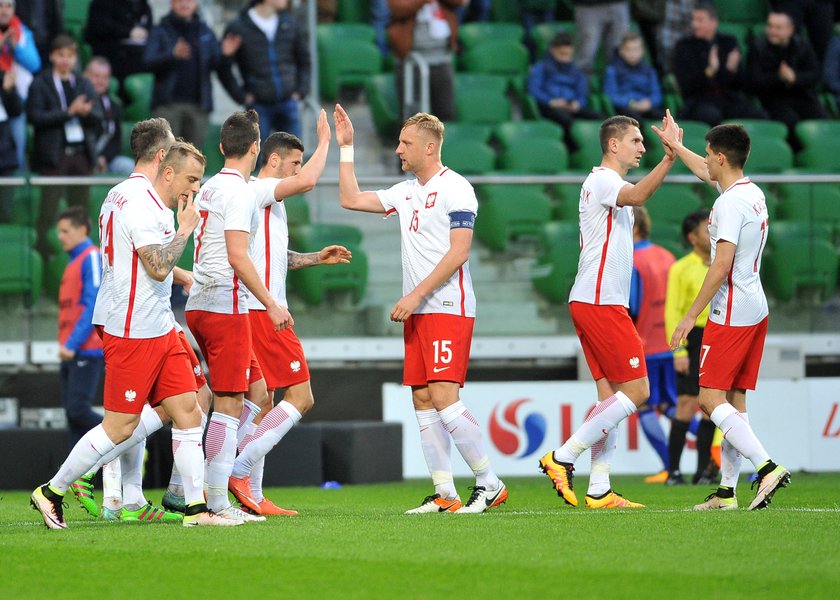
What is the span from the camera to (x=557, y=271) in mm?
12961

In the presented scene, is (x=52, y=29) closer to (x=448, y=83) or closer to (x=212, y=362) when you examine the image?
(x=448, y=83)

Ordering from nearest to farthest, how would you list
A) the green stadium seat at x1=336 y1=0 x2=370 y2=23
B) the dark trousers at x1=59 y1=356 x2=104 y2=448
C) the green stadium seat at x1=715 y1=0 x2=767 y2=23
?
1. the dark trousers at x1=59 y1=356 x2=104 y2=448
2. the green stadium seat at x1=336 y1=0 x2=370 y2=23
3. the green stadium seat at x1=715 y1=0 x2=767 y2=23

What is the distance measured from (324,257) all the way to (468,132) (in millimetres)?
7319

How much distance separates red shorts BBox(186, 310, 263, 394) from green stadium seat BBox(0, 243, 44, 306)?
16.0 feet

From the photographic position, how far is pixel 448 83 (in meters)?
16.2

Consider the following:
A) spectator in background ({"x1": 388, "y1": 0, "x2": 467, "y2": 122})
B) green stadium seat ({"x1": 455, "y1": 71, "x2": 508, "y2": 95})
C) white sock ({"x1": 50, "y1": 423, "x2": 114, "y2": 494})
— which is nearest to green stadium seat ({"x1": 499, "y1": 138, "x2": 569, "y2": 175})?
spectator in background ({"x1": 388, "y1": 0, "x2": 467, "y2": 122})

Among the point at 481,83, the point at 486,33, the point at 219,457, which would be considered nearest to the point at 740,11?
the point at 486,33

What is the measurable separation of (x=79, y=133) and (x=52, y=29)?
1825mm

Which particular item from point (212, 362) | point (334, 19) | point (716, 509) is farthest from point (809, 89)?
point (212, 362)

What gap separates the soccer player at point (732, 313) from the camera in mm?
8094

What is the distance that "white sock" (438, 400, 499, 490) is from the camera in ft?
26.8

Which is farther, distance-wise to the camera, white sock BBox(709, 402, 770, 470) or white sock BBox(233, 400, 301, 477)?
white sock BBox(233, 400, 301, 477)

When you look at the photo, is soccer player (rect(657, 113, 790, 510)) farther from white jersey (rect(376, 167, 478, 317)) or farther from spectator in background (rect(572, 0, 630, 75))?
spectator in background (rect(572, 0, 630, 75))

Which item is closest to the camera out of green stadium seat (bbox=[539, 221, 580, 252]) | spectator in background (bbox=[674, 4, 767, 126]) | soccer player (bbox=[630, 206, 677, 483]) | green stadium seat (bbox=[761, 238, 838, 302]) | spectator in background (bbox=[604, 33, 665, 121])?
soccer player (bbox=[630, 206, 677, 483])
